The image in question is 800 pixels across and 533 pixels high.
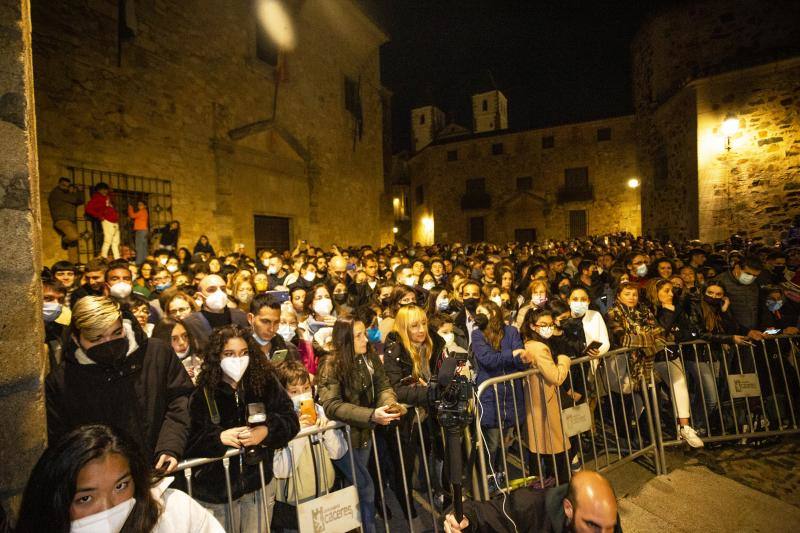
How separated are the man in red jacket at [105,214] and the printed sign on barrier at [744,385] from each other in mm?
10831

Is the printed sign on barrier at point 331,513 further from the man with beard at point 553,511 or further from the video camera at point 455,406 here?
the video camera at point 455,406

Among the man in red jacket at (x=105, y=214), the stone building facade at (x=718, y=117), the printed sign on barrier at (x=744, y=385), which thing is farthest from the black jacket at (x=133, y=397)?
the stone building facade at (x=718, y=117)

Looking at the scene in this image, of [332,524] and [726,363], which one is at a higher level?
[726,363]

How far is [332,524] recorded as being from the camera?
250 cm

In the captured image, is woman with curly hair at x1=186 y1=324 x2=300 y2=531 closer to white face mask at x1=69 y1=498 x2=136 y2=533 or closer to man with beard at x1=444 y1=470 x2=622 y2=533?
white face mask at x1=69 y1=498 x2=136 y2=533

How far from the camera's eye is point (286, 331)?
13.9ft

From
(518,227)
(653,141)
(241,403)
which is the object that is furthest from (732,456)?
(518,227)

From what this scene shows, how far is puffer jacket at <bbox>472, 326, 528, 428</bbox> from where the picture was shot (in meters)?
3.75

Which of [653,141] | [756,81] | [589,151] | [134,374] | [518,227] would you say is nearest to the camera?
[134,374]

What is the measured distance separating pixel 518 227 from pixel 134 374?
3135 cm

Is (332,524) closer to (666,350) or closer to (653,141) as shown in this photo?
(666,350)

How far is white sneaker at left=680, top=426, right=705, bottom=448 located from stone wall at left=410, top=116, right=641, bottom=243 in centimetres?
2681

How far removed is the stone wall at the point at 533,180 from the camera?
28203 mm

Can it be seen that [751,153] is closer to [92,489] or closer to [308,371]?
[308,371]
